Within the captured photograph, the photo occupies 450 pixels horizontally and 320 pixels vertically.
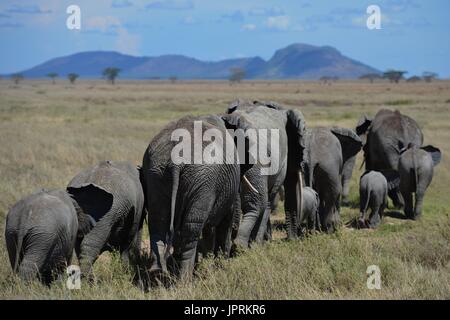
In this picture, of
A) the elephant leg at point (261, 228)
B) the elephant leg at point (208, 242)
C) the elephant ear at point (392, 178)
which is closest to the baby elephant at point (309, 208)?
the elephant leg at point (261, 228)

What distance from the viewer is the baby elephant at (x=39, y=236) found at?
623cm

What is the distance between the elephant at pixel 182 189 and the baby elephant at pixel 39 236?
888 millimetres

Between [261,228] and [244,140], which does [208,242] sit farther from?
[244,140]

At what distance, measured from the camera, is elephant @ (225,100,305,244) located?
816cm

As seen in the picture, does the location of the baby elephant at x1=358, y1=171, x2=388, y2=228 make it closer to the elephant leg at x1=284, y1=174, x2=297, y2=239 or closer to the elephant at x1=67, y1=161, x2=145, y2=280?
the elephant leg at x1=284, y1=174, x2=297, y2=239

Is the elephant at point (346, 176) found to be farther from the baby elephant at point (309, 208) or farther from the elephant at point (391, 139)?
the baby elephant at point (309, 208)

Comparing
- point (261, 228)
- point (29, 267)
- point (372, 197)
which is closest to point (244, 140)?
point (261, 228)

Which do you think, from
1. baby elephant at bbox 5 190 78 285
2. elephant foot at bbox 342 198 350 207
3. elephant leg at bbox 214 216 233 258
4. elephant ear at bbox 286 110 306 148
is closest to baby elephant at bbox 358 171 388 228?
elephant foot at bbox 342 198 350 207

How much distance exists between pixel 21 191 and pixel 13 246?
6.46 meters

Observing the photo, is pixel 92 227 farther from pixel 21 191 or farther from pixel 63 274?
pixel 21 191

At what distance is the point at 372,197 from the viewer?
12117 mm

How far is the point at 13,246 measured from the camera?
6.37 m

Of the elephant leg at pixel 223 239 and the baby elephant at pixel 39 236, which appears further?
the elephant leg at pixel 223 239

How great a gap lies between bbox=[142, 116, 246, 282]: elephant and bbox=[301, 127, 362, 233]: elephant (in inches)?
177
